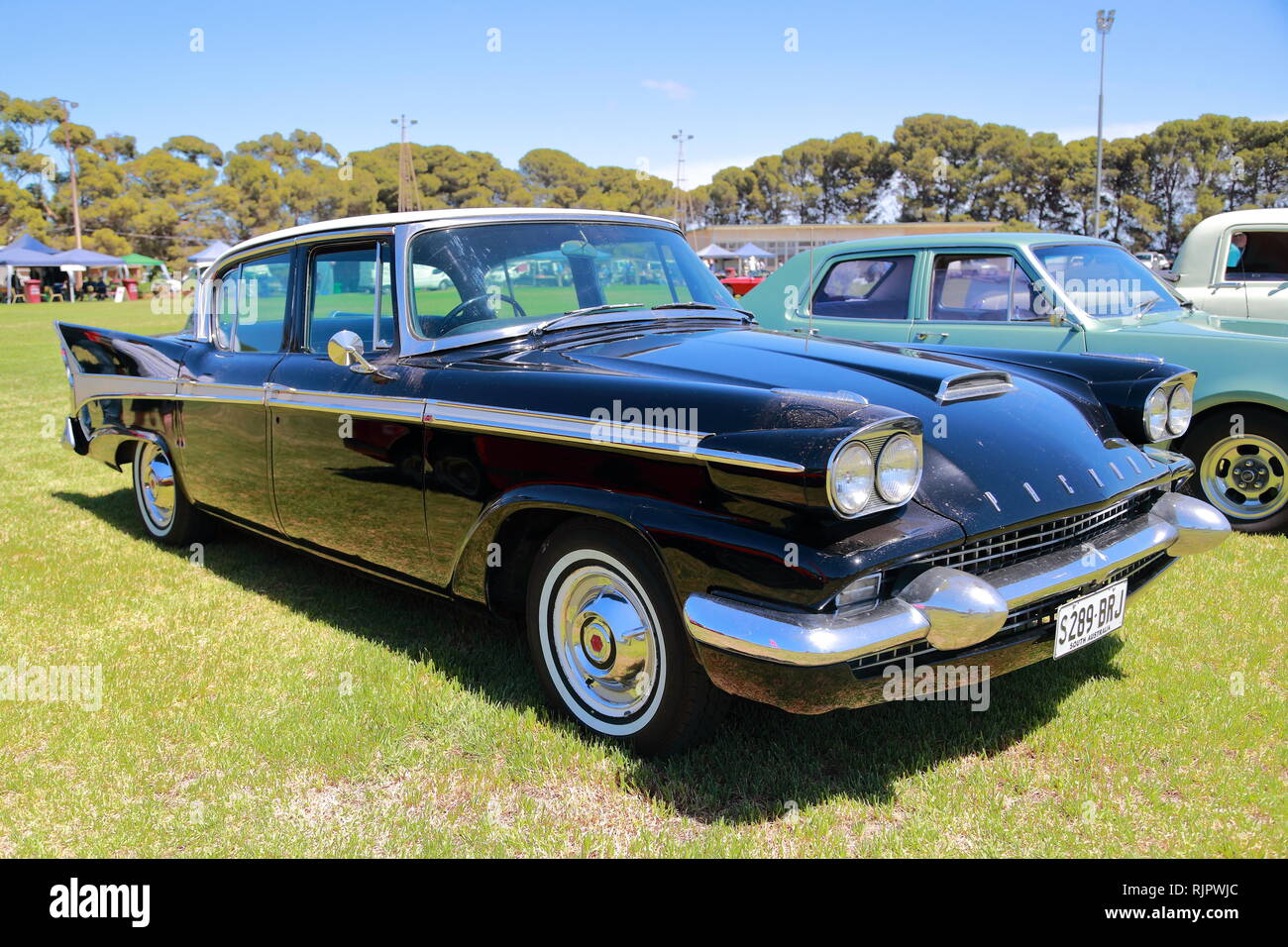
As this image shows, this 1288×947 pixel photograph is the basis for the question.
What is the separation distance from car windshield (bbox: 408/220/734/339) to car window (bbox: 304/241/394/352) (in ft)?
0.52

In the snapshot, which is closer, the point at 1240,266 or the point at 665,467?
the point at 665,467

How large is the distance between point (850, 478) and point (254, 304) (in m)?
3.31

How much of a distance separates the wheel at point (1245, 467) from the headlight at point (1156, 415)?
205 centimetres

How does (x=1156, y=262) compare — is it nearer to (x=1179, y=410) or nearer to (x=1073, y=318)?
(x=1073, y=318)

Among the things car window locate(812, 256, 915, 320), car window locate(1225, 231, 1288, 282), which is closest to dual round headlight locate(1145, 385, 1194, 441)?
car window locate(812, 256, 915, 320)

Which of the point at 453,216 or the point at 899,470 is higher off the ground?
the point at 453,216

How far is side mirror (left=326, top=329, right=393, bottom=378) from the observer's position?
3.48 metres

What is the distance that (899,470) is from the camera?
249 cm

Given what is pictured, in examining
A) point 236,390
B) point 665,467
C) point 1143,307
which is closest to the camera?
point 665,467

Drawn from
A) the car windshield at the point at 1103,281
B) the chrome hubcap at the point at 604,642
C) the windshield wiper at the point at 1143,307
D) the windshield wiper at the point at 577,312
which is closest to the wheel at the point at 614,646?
the chrome hubcap at the point at 604,642

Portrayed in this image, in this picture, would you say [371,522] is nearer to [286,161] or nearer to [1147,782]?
[1147,782]

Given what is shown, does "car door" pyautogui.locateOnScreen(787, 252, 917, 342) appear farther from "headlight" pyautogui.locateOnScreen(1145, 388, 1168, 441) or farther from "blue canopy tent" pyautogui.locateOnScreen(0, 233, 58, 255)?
"blue canopy tent" pyautogui.locateOnScreen(0, 233, 58, 255)

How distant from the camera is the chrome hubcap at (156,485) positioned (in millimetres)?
5250

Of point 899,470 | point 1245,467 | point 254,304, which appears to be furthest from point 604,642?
point 1245,467
